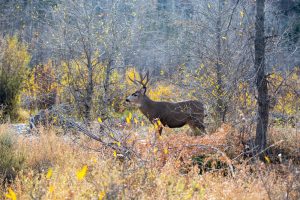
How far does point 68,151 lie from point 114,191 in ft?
12.9

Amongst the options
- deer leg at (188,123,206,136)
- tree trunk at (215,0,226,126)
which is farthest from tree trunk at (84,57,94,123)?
tree trunk at (215,0,226,126)

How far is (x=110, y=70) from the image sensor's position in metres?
13.2

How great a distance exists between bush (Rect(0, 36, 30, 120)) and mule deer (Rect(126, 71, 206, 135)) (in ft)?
14.9

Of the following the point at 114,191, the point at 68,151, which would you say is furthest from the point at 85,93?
the point at 114,191

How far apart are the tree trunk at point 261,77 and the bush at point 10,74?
9.00 m

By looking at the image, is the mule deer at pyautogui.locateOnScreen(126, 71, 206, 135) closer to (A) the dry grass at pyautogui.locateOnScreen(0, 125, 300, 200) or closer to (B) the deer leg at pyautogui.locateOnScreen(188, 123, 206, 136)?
(B) the deer leg at pyautogui.locateOnScreen(188, 123, 206, 136)

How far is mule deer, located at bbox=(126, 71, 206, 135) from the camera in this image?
11227 mm

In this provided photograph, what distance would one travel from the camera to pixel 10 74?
15.2 metres

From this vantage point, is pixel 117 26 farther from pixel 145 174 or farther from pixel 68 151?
pixel 145 174

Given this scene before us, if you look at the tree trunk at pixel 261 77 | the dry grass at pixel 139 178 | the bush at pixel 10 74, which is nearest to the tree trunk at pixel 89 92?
the bush at pixel 10 74

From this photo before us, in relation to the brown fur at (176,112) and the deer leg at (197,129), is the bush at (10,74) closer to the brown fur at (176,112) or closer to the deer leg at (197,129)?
the brown fur at (176,112)

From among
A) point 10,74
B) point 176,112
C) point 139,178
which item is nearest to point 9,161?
point 139,178

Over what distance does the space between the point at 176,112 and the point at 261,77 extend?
3775 mm

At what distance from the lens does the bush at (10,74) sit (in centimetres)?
1510
